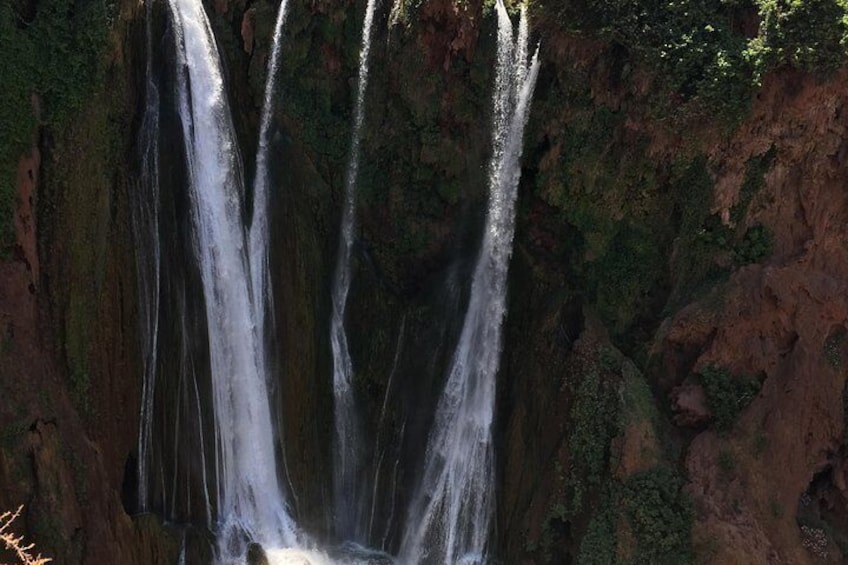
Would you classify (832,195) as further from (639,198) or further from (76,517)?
(76,517)

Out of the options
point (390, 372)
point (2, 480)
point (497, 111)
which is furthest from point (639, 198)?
point (2, 480)

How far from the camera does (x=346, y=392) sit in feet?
48.4

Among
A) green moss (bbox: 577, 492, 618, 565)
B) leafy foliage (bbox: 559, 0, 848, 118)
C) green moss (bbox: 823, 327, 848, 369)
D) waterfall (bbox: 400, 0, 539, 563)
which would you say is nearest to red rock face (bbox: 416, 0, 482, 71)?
waterfall (bbox: 400, 0, 539, 563)

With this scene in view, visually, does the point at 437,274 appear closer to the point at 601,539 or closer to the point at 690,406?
the point at 690,406

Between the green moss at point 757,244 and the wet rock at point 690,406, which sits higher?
the green moss at point 757,244

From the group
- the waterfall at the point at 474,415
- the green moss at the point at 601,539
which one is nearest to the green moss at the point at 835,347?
the green moss at the point at 601,539

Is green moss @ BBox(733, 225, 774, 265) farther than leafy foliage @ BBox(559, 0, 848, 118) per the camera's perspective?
Yes

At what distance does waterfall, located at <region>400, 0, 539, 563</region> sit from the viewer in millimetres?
13914

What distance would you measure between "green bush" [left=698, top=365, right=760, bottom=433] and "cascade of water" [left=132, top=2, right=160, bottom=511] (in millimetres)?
9211

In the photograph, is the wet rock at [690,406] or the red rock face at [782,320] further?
the wet rock at [690,406]

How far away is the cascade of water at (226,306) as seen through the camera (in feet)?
42.2

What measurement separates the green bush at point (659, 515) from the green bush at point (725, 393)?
1.23 metres

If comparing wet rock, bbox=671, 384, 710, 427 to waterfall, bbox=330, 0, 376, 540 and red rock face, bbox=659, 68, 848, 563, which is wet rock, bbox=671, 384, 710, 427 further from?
waterfall, bbox=330, 0, 376, 540

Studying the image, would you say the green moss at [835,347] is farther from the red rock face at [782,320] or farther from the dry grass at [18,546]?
the dry grass at [18,546]
